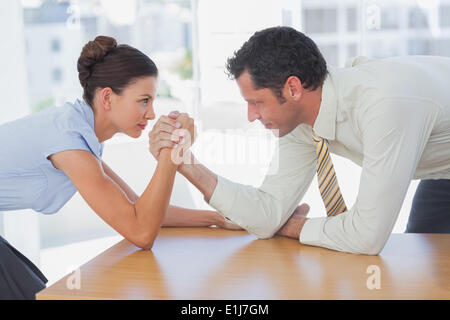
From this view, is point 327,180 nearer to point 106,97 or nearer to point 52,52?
point 106,97

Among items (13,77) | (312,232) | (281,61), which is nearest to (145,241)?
(312,232)

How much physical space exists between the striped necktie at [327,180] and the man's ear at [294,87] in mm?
142

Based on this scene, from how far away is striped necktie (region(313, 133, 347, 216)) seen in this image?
1631 mm

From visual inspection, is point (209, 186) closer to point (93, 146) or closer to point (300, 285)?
point (93, 146)

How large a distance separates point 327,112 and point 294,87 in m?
0.13

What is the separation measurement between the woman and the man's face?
0.21m

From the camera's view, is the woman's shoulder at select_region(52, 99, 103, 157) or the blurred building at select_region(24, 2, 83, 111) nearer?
the woman's shoulder at select_region(52, 99, 103, 157)

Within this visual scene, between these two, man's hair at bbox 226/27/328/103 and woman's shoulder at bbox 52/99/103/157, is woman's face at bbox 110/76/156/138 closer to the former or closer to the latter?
woman's shoulder at bbox 52/99/103/157

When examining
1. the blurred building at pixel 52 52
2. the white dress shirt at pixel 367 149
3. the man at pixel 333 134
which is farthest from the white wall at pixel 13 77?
the white dress shirt at pixel 367 149

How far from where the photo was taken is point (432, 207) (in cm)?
204

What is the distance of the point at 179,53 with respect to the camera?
5.77 metres

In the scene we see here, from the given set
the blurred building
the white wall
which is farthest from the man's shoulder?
the blurred building

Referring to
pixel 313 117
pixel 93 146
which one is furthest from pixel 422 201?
pixel 93 146

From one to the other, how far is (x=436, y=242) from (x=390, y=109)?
0.44 m
